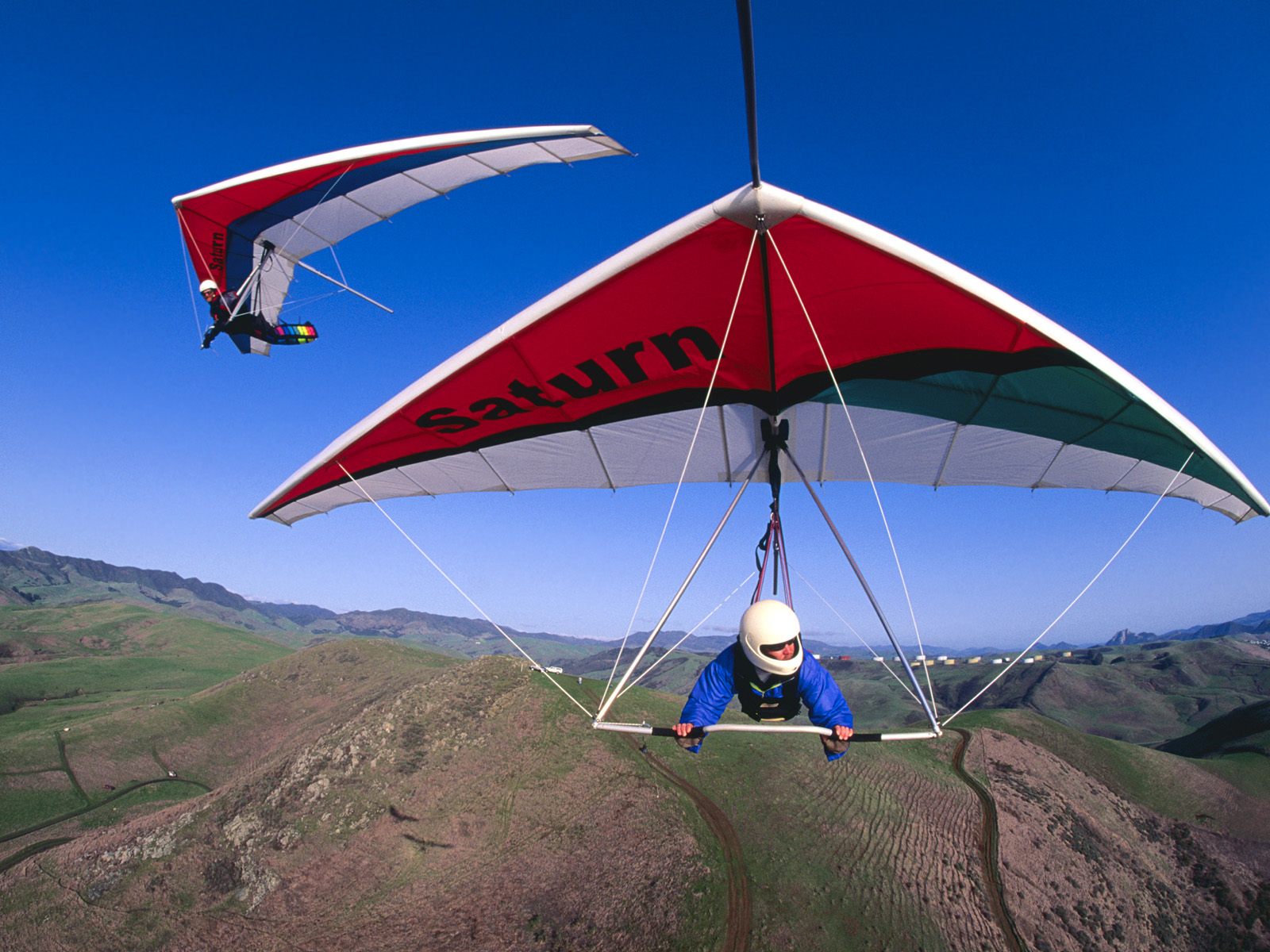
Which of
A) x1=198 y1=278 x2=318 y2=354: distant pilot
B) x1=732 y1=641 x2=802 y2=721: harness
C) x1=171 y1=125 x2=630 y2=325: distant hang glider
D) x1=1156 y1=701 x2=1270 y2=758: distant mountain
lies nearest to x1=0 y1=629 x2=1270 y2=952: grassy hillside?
x1=1156 y1=701 x2=1270 y2=758: distant mountain

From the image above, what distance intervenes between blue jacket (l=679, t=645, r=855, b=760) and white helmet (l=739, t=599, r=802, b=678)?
0.36 m

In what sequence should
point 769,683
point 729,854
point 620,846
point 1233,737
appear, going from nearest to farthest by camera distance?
point 769,683
point 729,854
point 620,846
point 1233,737

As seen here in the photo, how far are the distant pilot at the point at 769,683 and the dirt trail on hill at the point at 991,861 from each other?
14899 millimetres

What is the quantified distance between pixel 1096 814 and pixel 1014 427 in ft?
71.1

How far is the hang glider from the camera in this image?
42.6 feet

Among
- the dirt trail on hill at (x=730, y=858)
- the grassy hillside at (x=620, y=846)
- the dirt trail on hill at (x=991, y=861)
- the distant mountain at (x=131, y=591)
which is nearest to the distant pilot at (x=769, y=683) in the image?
the dirt trail on hill at (x=730, y=858)

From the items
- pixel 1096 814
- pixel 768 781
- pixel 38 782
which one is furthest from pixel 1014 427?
pixel 38 782

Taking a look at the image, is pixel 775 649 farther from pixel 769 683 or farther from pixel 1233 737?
pixel 1233 737

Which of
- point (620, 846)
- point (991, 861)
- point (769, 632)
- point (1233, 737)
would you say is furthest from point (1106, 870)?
point (769, 632)

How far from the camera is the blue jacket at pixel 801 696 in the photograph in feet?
15.9

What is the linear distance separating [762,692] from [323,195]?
17.4 metres

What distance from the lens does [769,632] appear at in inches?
177

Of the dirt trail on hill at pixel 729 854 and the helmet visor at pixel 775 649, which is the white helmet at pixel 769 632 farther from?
the dirt trail on hill at pixel 729 854

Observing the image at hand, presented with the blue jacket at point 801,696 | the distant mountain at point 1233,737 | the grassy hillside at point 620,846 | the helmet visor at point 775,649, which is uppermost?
the helmet visor at point 775,649
